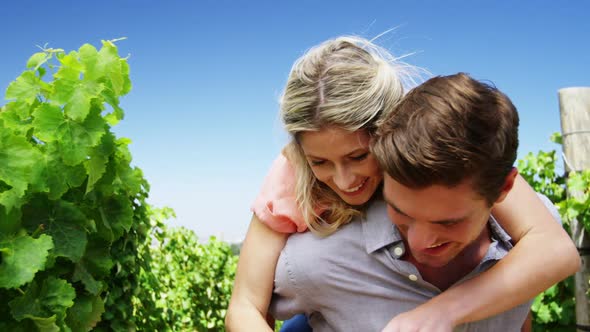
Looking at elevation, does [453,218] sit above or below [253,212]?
below

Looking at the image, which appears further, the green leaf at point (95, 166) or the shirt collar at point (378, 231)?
the shirt collar at point (378, 231)

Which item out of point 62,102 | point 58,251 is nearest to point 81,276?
point 58,251

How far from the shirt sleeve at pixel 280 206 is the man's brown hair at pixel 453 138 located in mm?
457

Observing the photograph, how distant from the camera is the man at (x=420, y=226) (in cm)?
176

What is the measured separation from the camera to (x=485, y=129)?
177 cm

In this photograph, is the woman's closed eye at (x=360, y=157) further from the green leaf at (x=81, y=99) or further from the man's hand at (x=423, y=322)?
the green leaf at (x=81, y=99)

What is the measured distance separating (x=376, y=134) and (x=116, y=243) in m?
1.56

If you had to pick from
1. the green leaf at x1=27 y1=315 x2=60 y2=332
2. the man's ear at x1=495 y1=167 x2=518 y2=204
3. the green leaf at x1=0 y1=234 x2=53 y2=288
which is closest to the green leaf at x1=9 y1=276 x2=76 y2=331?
the green leaf at x1=27 y1=315 x2=60 y2=332

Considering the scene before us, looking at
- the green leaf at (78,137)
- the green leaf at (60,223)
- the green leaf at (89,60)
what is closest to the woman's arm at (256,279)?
the green leaf at (60,223)

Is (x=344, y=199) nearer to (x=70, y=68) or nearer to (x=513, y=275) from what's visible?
(x=513, y=275)

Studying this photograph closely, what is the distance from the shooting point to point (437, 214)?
1.80 metres

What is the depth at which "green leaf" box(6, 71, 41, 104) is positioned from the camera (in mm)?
2102

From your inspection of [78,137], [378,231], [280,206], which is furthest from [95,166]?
[378,231]

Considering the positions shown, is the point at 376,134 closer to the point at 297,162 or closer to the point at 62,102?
the point at 297,162
